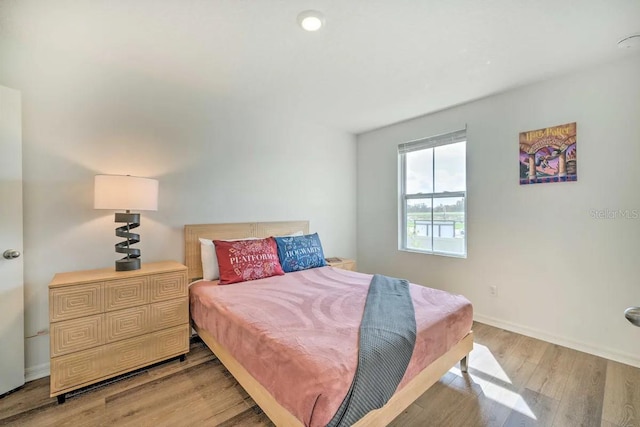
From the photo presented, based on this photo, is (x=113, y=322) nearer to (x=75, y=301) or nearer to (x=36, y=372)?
(x=75, y=301)

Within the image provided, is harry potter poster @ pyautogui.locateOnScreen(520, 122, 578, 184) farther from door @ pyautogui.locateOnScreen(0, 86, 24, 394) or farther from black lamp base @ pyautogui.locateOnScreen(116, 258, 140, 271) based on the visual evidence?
door @ pyautogui.locateOnScreen(0, 86, 24, 394)

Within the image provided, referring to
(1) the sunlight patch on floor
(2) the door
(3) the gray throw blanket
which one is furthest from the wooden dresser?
(1) the sunlight patch on floor

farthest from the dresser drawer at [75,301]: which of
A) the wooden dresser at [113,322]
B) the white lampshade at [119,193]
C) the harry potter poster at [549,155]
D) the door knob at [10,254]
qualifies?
the harry potter poster at [549,155]

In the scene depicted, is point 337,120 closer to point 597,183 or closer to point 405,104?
point 405,104

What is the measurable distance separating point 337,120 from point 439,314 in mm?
2720

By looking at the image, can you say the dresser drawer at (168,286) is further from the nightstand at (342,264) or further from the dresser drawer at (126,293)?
the nightstand at (342,264)

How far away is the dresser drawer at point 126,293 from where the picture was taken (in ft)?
6.28

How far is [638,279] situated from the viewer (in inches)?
84.1

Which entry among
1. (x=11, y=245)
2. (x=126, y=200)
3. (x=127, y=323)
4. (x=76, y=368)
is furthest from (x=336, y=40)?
(x=76, y=368)

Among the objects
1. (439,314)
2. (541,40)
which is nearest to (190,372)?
(439,314)

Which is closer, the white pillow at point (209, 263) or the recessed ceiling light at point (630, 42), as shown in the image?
the recessed ceiling light at point (630, 42)

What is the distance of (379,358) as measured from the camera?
131 centimetres

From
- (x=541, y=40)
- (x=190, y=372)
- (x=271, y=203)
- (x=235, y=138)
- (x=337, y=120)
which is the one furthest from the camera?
(x=337, y=120)

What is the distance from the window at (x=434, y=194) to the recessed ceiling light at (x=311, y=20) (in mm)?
2118
